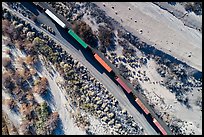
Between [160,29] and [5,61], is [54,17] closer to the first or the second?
[5,61]

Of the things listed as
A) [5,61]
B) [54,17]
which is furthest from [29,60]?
[54,17]

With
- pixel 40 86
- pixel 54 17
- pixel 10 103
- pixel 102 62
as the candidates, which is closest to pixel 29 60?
pixel 40 86

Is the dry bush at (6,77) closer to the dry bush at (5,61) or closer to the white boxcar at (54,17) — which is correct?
the dry bush at (5,61)

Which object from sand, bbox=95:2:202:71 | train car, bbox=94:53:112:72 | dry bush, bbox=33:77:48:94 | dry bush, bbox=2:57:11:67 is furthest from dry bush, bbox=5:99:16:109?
sand, bbox=95:2:202:71

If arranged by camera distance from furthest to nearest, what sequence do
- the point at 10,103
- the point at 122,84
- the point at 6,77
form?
the point at 122,84 < the point at 10,103 < the point at 6,77

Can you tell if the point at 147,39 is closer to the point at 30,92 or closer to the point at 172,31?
the point at 172,31

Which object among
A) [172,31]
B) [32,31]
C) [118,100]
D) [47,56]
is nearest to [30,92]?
[47,56]

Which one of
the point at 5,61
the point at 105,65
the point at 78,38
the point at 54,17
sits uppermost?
the point at 54,17

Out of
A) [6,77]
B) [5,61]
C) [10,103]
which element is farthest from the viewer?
[10,103]

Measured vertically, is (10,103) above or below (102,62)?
below

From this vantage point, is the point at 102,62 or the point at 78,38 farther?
the point at 102,62

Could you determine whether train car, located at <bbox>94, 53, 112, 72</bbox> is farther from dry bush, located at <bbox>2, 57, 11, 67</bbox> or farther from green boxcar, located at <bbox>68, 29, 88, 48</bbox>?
dry bush, located at <bbox>2, 57, 11, 67</bbox>
